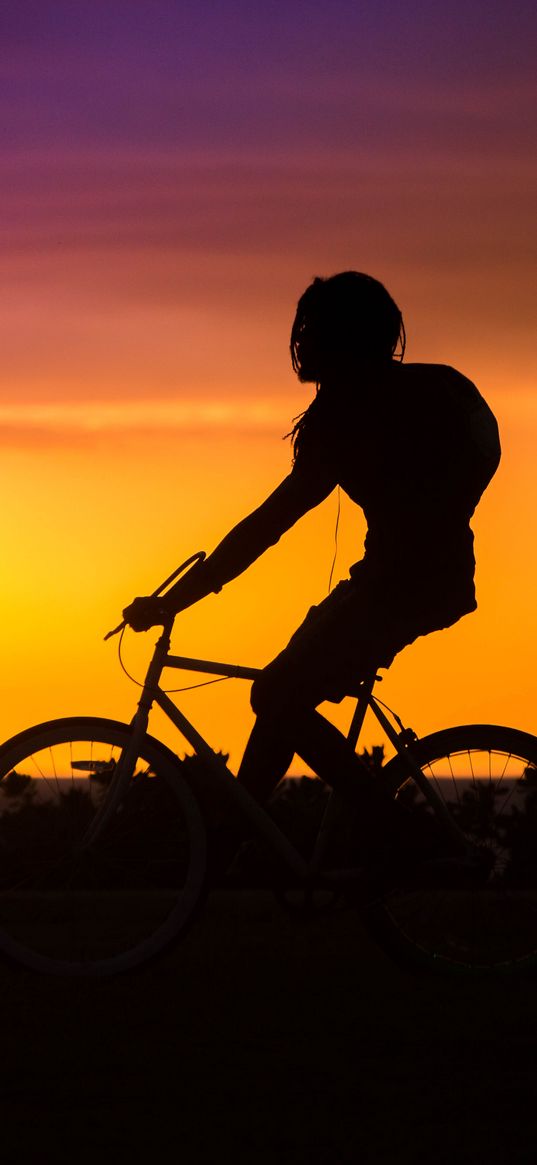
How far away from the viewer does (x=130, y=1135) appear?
4.18 m

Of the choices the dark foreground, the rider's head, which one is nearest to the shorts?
the rider's head

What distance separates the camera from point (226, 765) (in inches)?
242

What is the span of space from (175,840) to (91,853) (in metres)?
0.31

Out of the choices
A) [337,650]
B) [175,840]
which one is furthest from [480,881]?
[175,840]

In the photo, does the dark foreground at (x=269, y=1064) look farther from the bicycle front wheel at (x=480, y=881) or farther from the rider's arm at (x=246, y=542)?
the rider's arm at (x=246, y=542)

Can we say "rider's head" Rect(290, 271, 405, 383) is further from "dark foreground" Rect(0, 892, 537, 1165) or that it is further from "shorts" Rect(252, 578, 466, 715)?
"dark foreground" Rect(0, 892, 537, 1165)

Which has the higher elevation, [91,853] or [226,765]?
[226,765]

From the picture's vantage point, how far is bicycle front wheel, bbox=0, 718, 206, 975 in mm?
6129

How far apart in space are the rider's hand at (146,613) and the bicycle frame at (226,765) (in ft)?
0.22

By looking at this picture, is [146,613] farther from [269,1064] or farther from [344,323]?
[269,1064]

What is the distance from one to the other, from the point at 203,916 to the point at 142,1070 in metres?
3.29

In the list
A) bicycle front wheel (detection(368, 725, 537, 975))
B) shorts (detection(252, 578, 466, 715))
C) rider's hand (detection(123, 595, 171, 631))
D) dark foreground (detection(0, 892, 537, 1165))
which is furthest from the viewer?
bicycle front wheel (detection(368, 725, 537, 975))

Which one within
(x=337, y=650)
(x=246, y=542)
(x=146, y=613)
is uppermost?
(x=246, y=542)

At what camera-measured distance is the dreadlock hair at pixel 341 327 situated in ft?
19.2
